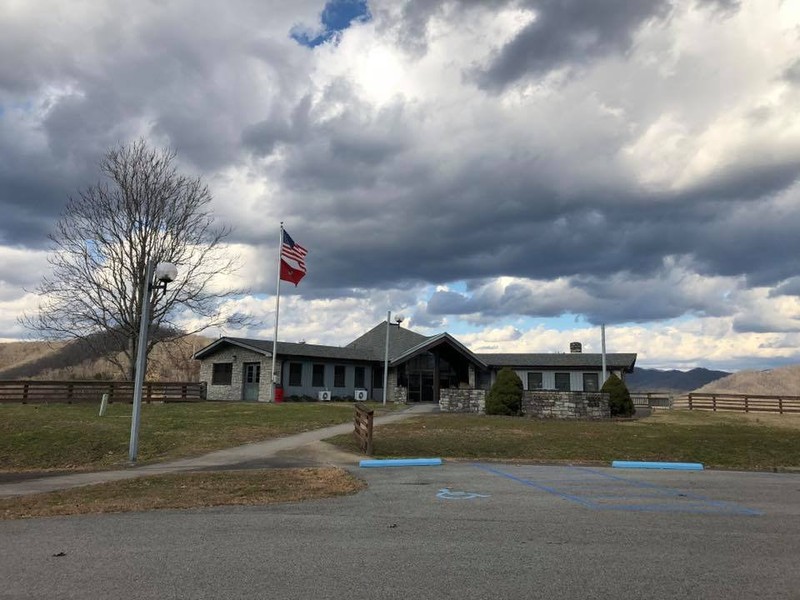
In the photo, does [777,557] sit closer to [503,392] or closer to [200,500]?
[200,500]

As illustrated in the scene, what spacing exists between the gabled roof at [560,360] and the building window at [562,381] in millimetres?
726

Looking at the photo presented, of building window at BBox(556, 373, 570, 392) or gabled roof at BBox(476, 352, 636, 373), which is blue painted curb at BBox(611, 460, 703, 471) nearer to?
gabled roof at BBox(476, 352, 636, 373)

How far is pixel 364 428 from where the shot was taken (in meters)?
15.6

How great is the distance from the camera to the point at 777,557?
19.9 ft

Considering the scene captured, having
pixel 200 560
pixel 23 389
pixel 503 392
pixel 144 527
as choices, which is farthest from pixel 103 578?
pixel 23 389

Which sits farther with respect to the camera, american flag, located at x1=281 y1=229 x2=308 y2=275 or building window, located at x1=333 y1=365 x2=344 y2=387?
building window, located at x1=333 y1=365 x2=344 y2=387

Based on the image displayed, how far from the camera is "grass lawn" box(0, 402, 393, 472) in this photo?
14.8 meters

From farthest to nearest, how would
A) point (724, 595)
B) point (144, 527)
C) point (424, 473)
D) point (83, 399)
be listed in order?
point (83, 399), point (424, 473), point (144, 527), point (724, 595)

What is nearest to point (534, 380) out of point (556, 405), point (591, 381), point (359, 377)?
point (591, 381)

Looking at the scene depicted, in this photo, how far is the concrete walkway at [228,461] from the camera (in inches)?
436

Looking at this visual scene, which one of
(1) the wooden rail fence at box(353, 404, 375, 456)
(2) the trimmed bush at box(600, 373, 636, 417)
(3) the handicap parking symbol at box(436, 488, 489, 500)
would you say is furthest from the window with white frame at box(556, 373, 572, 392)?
(3) the handicap parking symbol at box(436, 488, 489, 500)

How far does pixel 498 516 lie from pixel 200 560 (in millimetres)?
3948

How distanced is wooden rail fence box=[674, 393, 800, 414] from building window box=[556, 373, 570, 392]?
7.36 meters

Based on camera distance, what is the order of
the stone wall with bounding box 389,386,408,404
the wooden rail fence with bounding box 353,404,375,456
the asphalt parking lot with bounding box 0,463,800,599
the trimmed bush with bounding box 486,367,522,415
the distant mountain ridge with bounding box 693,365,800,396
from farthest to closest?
the distant mountain ridge with bounding box 693,365,800,396, the stone wall with bounding box 389,386,408,404, the trimmed bush with bounding box 486,367,522,415, the wooden rail fence with bounding box 353,404,375,456, the asphalt parking lot with bounding box 0,463,800,599
